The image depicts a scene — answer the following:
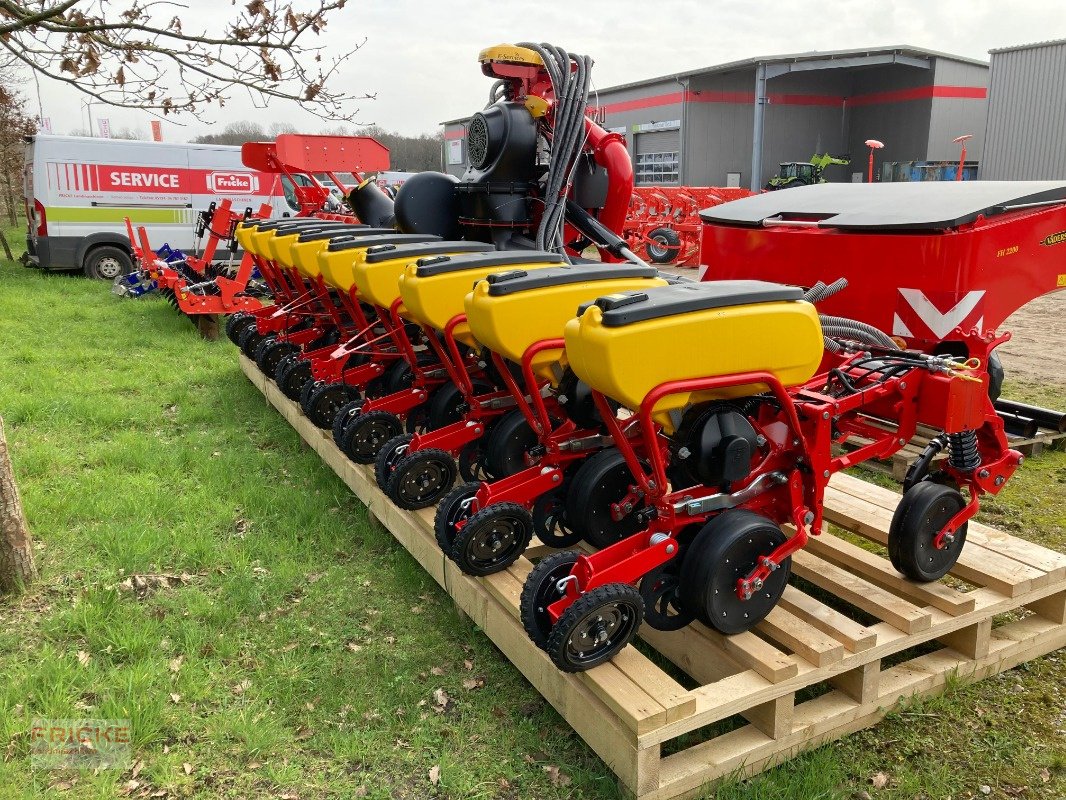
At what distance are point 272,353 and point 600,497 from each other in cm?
353

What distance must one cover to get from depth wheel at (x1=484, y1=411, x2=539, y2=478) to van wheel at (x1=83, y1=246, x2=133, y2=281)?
36.0 ft

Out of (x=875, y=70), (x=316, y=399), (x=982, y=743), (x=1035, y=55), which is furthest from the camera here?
(x=875, y=70)

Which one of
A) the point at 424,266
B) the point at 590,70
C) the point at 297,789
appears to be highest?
the point at 590,70

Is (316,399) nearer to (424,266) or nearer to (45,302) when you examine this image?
(424,266)

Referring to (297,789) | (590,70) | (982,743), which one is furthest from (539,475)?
(590,70)

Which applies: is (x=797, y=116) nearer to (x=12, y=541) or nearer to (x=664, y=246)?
(x=664, y=246)

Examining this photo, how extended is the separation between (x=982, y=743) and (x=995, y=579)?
1.99 ft

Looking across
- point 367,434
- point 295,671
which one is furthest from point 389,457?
point 295,671

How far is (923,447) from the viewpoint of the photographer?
15.6ft

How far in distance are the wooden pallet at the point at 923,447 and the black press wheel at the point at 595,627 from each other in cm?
276

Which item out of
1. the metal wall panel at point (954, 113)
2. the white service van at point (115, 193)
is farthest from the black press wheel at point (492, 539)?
the metal wall panel at point (954, 113)

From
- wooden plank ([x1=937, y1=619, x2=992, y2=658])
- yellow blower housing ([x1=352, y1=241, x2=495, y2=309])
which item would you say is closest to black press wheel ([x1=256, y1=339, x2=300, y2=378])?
yellow blower housing ([x1=352, y1=241, x2=495, y2=309])

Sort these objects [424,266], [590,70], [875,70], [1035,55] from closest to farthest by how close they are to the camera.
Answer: [424,266] < [590,70] < [1035,55] < [875,70]

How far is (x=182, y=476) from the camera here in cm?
468
